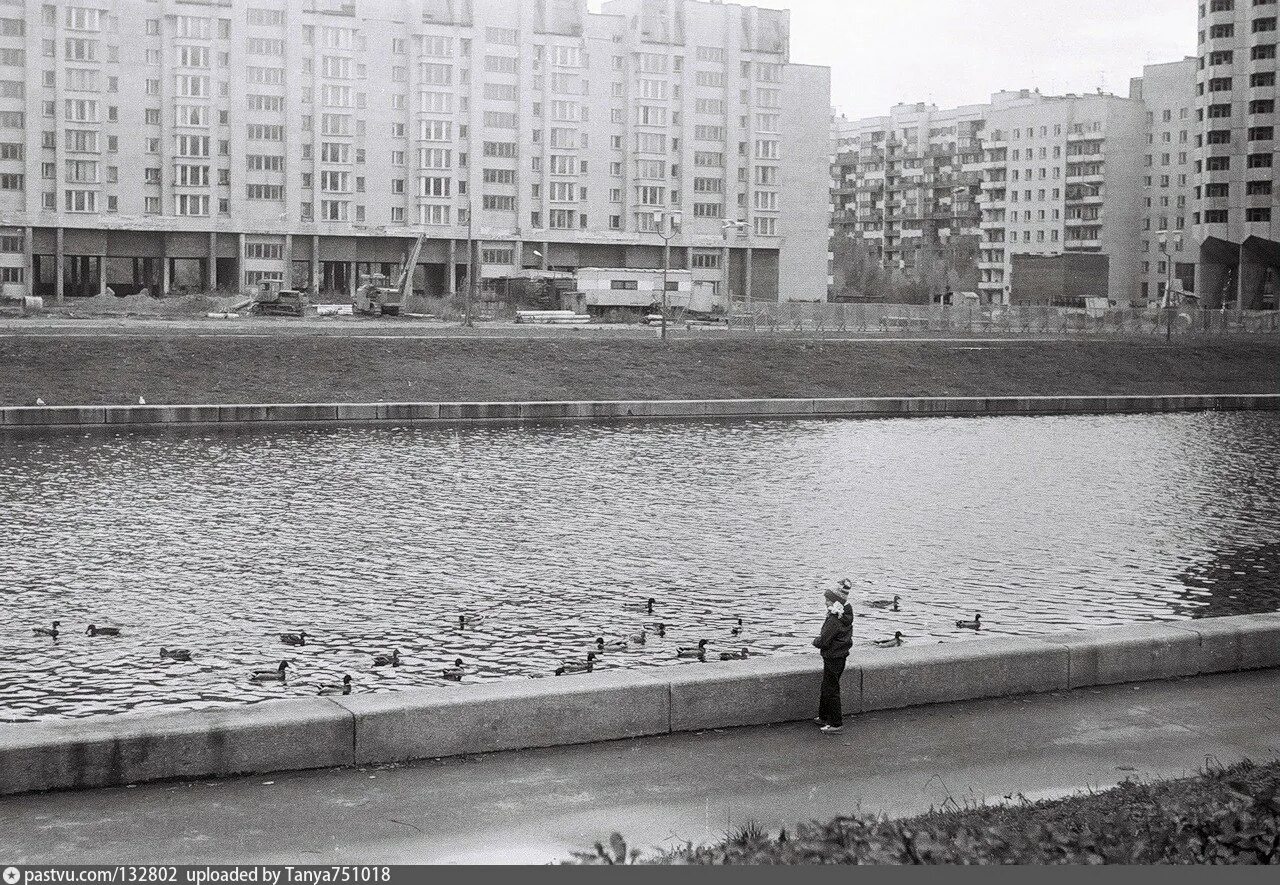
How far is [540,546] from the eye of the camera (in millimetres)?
24141

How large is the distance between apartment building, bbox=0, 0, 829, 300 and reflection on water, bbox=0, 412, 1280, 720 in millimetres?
69188

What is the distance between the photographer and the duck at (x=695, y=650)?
16.0 metres

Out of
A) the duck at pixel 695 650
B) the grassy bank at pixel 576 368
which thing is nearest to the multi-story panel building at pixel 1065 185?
the grassy bank at pixel 576 368

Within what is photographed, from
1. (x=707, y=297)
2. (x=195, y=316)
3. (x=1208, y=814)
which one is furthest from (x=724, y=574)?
(x=707, y=297)

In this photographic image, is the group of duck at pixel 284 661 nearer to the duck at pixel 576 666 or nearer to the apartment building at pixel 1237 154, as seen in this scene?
the duck at pixel 576 666

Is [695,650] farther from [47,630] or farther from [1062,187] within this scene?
[1062,187]

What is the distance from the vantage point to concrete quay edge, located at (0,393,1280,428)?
4206cm

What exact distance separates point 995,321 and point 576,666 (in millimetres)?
68350

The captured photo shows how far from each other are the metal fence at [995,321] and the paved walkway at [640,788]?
62.6 metres

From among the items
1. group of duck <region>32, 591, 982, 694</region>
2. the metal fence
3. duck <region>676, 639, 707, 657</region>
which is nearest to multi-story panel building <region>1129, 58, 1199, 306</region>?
the metal fence

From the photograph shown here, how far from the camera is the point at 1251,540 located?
25906 mm

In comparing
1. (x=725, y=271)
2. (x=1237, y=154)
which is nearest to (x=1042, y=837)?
(x=725, y=271)

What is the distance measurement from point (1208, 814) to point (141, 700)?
9.71 meters

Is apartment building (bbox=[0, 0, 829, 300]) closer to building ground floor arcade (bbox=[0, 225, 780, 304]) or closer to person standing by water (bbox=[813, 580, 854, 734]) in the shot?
building ground floor arcade (bbox=[0, 225, 780, 304])
